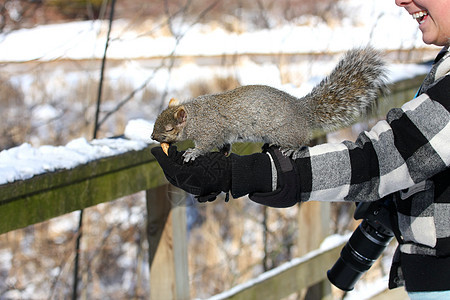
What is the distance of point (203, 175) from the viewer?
0.95m

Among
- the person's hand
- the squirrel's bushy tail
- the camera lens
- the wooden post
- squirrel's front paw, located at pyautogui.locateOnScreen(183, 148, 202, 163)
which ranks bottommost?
the wooden post

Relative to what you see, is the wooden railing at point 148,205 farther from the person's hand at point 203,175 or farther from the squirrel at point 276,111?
the person's hand at point 203,175

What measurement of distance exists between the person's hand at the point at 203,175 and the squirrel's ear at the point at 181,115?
255mm

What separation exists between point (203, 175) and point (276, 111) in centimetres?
29

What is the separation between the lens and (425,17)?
1083 mm

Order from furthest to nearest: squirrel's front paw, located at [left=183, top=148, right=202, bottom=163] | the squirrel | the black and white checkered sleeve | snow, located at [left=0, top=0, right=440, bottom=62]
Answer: snow, located at [left=0, top=0, right=440, bottom=62]
the squirrel
squirrel's front paw, located at [left=183, top=148, right=202, bottom=163]
the black and white checkered sleeve

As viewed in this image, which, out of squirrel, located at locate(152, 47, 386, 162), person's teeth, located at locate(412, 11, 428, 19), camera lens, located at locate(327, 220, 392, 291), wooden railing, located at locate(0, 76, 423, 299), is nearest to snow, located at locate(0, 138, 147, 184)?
wooden railing, located at locate(0, 76, 423, 299)

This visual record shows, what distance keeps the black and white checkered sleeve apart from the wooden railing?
585 mm

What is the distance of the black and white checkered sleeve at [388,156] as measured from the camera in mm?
933

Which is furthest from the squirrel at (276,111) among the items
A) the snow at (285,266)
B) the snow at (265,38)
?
the snow at (265,38)

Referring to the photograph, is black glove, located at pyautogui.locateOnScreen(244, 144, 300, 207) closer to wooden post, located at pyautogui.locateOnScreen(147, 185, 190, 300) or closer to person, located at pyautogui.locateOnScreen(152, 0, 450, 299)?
person, located at pyautogui.locateOnScreen(152, 0, 450, 299)

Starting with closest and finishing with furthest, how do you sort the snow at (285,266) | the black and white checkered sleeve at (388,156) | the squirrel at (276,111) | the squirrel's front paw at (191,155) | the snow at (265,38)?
the black and white checkered sleeve at (388,156), the squirrel's front paw at (191,155), the squirrel at (276,111), the snow at (285,266), the snow at (265,38)

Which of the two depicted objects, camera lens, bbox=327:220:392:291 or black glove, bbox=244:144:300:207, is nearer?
black glove, bbox=244:144:300:207

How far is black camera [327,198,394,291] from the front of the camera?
1.26 m
